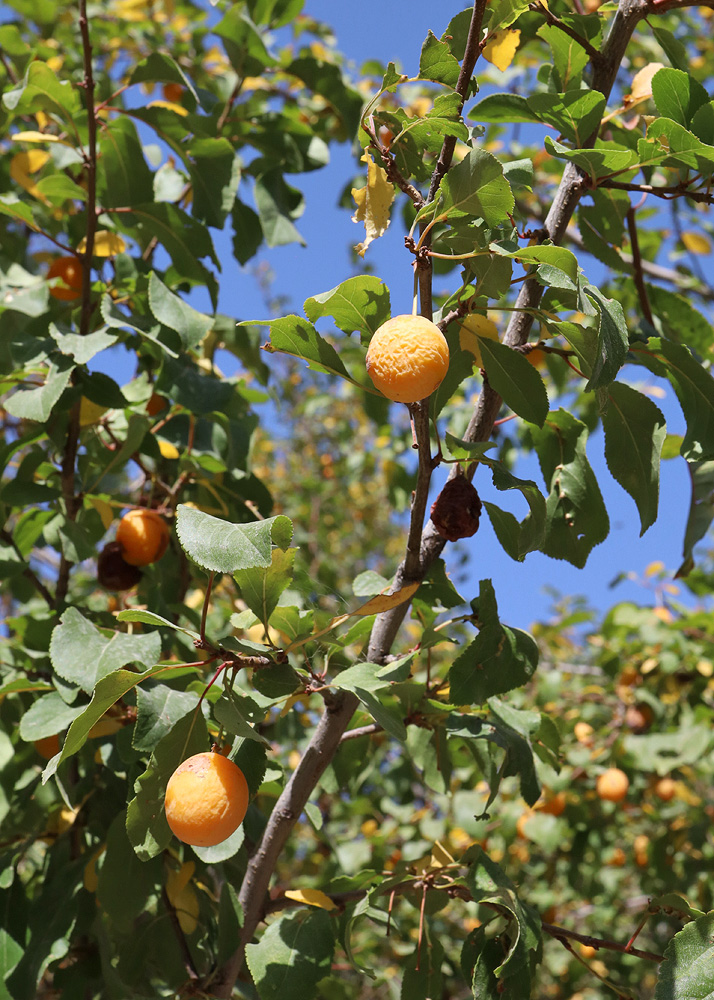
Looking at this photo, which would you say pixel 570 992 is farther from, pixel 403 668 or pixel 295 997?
pixel 403 668

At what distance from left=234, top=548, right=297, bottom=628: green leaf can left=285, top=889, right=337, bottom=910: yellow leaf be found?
0.52 m

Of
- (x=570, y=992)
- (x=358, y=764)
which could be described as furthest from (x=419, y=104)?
(x=570, y=992)

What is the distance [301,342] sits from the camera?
37.4 inches

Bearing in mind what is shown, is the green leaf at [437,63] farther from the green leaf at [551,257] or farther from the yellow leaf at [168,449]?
the yellow leaf at [168,449]

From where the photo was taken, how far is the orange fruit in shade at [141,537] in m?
1.60

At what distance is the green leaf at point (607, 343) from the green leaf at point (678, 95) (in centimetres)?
32

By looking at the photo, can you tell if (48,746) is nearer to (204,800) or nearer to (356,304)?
(204,800)

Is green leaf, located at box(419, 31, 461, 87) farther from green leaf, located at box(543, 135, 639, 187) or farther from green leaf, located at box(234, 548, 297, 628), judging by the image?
green leaf, located at box(234, 548, 297, 628)

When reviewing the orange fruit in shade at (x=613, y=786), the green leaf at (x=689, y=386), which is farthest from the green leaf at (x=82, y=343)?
the orange fruit in shade at (x=613, y=786)

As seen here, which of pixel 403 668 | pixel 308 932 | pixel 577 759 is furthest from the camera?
pixel 577 759

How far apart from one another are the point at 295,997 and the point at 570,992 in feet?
9.51

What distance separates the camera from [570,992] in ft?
11.4

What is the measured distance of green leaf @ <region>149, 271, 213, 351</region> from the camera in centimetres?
143

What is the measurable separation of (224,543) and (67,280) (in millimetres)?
1152
